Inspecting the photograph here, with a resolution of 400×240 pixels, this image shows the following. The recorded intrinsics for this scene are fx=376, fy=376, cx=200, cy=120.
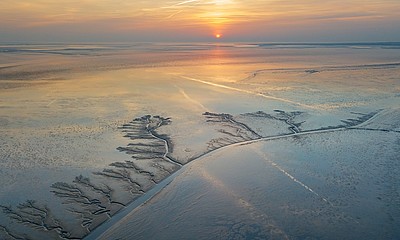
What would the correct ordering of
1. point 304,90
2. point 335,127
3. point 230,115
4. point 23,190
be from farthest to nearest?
1. point 304,90
2. point 230,115
3. point 335,127
4. point 23,190

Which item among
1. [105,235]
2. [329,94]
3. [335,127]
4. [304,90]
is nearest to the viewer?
[105,235]

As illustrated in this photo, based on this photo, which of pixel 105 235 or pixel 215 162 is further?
pixel 215 162

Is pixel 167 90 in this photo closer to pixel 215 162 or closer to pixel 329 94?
pixel 329 94

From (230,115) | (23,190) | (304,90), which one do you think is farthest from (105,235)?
(304,90)

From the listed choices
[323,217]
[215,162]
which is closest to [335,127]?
[215,162]

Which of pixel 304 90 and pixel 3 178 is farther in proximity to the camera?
pixel 304 90

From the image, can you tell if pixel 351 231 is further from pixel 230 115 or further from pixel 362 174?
pixel 230 115
